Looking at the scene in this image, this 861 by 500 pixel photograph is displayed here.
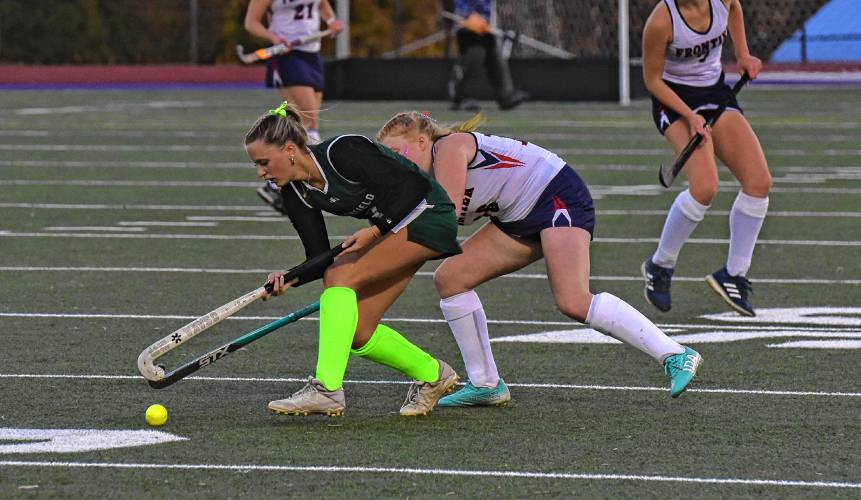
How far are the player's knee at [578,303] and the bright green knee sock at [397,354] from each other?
50 centimetres

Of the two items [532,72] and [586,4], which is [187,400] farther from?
[586,4]

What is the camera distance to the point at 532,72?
27.1 meters

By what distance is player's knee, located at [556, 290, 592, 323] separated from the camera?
6086mm

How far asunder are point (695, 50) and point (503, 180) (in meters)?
2.55

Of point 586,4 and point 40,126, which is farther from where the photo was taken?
point 586,4

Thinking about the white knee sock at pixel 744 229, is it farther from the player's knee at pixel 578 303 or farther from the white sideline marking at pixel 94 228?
the white sideline marking at pixel 94 228

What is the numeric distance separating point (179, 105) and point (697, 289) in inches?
752

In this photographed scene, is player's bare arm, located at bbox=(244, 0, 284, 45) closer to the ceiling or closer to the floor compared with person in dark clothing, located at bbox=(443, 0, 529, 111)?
closer to the ceiling

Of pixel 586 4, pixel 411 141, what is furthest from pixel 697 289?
pixel 586 4

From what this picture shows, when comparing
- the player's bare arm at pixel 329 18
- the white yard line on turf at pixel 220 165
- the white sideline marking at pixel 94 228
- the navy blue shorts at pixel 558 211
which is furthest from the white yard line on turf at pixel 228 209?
the navy blue shorts at pixel 558 211

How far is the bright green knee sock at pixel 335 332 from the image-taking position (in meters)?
5.84

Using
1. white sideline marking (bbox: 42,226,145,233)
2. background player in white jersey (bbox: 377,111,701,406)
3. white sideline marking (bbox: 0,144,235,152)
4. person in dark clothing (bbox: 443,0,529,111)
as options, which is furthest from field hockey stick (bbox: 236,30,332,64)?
person in dark clothing (bbox: 443,0,529,111)

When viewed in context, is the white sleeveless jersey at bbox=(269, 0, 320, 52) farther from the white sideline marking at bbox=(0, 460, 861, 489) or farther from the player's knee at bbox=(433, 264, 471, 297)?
the white sideline marking at bbox=(0, 460, 861, 489)

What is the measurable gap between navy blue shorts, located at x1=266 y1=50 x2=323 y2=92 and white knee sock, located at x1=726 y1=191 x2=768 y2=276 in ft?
16.8
